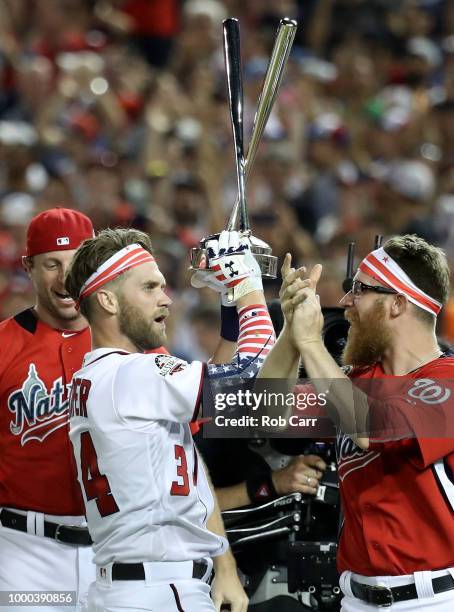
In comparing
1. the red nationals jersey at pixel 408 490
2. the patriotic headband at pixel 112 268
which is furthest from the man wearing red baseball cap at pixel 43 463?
the red nationals jersey at pixel 408 490

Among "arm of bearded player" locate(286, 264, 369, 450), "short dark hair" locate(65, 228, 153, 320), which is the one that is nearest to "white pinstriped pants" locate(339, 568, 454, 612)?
"arm of bearded player" locate(286, 264, 369, 450)

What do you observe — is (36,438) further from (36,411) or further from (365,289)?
(365,289)

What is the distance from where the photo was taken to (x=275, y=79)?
3977 mm

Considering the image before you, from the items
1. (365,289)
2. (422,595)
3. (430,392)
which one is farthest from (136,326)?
(422,595)

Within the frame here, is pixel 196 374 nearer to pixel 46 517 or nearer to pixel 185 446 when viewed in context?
pixel 185 446

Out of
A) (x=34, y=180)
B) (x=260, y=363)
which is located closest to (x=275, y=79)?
(x=260, y=363)

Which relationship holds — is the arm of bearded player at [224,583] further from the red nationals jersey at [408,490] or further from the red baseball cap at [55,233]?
the red baseball cap at [55,233]

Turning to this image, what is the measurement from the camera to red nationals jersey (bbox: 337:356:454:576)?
11.4 ft

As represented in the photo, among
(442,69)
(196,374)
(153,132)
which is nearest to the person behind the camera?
(196,374)

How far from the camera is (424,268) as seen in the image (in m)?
3.73

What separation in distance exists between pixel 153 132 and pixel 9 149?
123 centimetres

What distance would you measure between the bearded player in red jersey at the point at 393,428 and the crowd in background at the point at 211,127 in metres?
3.55

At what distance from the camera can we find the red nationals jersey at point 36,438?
4418mm

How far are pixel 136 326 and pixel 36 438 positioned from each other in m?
0.95
